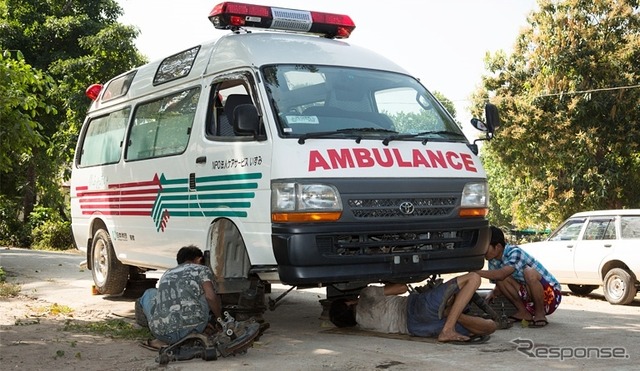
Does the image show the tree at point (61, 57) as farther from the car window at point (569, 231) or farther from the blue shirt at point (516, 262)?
the blue shirt at point (516, 262)

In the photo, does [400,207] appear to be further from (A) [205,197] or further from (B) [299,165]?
(A) [205,197]

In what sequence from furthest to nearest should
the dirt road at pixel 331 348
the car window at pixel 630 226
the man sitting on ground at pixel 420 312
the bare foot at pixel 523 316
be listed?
the car window at pixel 630 226, the bare foot at pixel 523 316, the man sitting on ground at pixel 420 312, the dirt road at pixel 331 348

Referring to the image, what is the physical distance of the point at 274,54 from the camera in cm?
833

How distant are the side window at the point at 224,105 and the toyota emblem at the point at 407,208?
6.26 ft

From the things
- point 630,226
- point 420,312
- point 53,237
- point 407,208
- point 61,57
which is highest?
point 61,57

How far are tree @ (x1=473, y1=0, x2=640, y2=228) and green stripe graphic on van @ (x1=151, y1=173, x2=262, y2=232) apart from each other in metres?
19.6

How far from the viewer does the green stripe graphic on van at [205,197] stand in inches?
309

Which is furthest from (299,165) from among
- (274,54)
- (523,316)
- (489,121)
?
(523,316)

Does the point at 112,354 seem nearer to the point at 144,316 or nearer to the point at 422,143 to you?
the point at 144,316

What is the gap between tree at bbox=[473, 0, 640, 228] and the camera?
1032 inches

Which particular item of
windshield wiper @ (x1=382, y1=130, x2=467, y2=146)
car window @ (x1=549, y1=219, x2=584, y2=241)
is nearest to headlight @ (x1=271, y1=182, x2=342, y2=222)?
windshield wiper @ (x1=382, y1=130, x2=467, y2=146)

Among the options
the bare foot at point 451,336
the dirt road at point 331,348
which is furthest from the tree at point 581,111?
the bare foot at point 451,336

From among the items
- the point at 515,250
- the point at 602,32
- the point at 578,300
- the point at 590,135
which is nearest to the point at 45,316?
the point at 515,250

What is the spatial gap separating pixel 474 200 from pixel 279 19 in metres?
3.05
